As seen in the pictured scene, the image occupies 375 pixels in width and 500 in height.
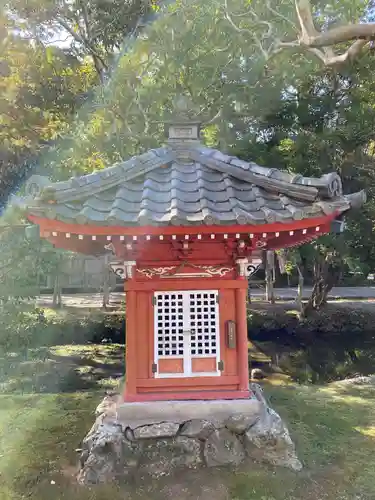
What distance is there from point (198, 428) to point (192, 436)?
138 millimetres

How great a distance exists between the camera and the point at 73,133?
41.8 ft

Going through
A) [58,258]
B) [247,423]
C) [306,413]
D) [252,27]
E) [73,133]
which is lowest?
[306,413]

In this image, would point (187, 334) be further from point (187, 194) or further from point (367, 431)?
point (367, 431)

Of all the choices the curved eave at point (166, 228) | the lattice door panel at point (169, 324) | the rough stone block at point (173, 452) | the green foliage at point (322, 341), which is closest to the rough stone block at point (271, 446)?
the rough stone block at point (173, 452)

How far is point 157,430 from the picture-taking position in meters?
5.50

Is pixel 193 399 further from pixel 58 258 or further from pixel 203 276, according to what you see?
pixel 58 258

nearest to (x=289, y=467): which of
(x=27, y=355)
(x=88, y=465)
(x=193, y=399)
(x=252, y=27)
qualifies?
(x=193, y=399)

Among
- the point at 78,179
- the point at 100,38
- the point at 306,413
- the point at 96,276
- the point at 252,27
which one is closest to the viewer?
the point at 78,179

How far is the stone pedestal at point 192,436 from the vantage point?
5.50m

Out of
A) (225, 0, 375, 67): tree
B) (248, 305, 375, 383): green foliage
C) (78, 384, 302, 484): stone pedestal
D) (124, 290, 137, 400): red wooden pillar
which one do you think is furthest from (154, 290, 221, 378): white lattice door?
(248, 305, 375, 383): green foliage

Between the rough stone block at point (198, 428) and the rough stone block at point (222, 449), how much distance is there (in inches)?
3.3

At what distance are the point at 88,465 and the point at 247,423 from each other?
2.10 metres

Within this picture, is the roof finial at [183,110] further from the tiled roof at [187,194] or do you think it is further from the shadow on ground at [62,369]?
the shadow on ground at [62,369]

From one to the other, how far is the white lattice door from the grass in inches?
51.4
